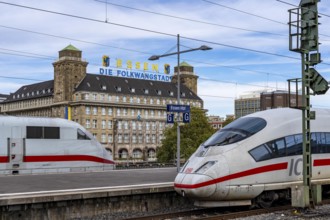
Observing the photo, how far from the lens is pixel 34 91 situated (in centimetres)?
14875

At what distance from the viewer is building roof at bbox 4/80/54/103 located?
142 meters

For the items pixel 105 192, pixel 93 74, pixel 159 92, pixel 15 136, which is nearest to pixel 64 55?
pixel 93 74

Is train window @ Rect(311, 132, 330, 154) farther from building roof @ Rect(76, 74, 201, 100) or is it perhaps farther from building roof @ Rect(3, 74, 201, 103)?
building roof @ Rect(76, 74, 201, 100)

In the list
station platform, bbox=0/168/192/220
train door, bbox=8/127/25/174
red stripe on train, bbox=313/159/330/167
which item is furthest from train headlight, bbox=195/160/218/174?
train door, bbox=8/127/25/174

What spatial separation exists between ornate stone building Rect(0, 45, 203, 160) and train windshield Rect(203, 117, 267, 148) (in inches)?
4325

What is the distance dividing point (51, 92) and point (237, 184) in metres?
129

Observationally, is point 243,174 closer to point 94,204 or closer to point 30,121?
point 94,204

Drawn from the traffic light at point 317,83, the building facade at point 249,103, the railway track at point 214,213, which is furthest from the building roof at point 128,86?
the traffic light at point 317,83

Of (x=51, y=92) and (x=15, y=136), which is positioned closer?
(x=15, y=136)

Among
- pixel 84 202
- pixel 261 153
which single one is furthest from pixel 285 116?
pixel 84 202

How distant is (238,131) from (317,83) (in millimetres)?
3219

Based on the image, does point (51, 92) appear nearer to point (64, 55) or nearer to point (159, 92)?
point (64, 55)

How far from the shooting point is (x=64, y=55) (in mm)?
131375

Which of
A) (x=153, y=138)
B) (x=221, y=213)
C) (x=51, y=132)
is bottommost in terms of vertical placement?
(x=221, y=213)
